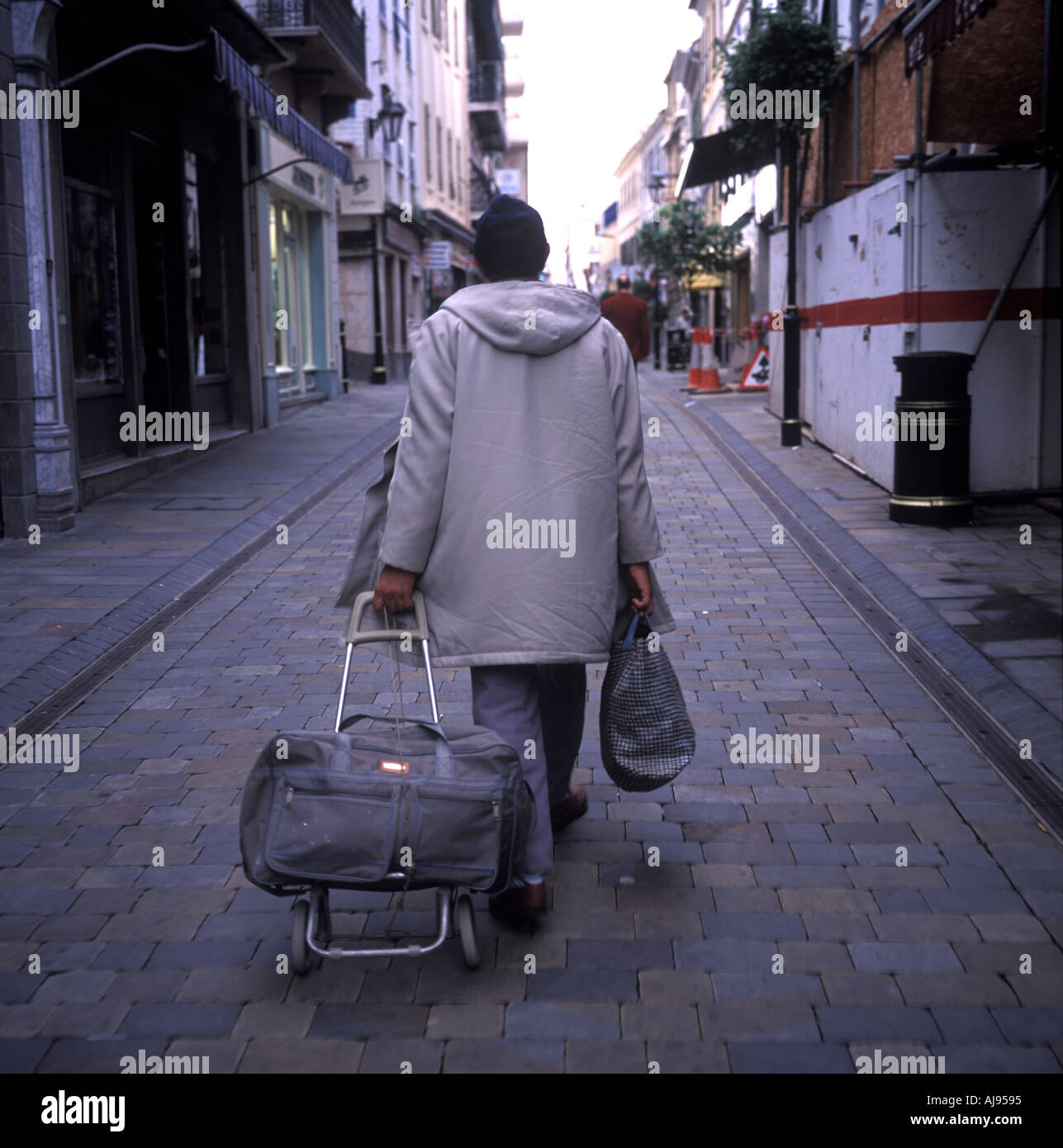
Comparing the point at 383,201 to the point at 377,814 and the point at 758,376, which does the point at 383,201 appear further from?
the point at 377,814

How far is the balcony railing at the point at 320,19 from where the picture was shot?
19.9 meters

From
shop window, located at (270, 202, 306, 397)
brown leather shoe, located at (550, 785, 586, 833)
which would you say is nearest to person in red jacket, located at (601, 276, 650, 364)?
shop window, located at (270, 202, 306, 397)

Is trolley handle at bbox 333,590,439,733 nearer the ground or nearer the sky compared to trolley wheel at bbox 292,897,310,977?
nearer the sky

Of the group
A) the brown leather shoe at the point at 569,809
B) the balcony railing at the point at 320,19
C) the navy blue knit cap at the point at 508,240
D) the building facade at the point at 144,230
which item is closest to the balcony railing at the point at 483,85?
the balcony railing at the point at 320,19

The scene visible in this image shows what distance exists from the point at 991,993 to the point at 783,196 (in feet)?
56.9

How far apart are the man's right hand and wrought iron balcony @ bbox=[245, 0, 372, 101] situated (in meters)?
17.9

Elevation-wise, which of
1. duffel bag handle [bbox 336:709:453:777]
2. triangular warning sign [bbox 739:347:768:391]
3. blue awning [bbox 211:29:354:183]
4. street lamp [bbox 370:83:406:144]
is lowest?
duffel bag handle [bbox 336:709:453:777]

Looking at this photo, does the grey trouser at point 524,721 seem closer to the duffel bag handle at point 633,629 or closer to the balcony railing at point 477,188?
the duffel bag handle at point 633,629

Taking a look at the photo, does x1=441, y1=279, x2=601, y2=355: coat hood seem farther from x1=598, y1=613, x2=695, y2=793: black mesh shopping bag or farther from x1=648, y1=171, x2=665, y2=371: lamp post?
x1=648, y1=171, x2=665, y2=371: lamp post

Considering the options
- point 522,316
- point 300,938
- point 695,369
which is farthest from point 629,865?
point 695,369

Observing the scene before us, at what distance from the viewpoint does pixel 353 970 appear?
349cm

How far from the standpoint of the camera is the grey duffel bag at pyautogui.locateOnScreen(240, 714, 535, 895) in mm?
3236
